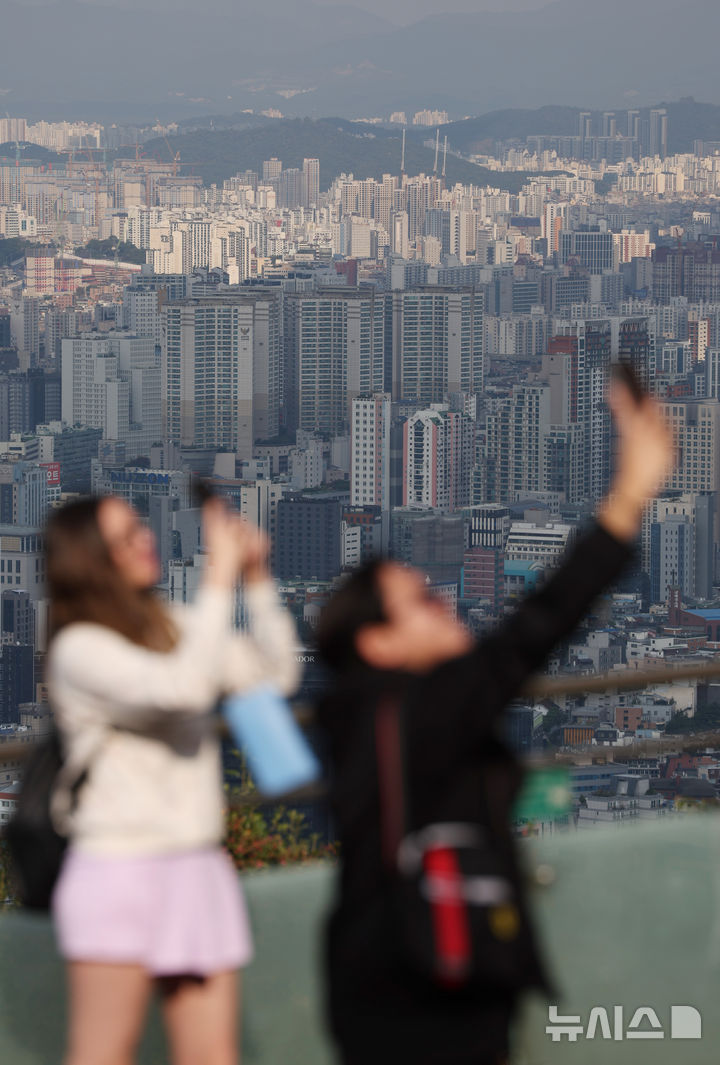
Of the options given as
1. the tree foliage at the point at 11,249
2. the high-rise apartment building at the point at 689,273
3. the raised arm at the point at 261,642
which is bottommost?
the raised arm at the point at 261,642

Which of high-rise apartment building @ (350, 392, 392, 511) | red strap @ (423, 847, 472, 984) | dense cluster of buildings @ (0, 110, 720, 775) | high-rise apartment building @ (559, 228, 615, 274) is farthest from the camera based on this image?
high-rise apartment building @ (559, 228, 615, 274)

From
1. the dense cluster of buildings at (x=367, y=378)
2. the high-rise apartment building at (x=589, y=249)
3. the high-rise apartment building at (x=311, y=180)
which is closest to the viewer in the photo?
the dense cluster of buildings at (x=367, y=378)

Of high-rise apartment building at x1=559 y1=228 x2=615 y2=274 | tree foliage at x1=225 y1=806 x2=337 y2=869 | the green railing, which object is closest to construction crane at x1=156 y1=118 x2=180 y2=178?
high-rise apartment building at x1=559 y1=228 x2=615 y2=274

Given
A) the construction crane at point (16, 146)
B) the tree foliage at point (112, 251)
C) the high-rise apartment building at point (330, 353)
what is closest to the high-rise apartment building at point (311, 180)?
the construction crane at point (16, 146)

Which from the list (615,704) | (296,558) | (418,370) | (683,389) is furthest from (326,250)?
(615,704)

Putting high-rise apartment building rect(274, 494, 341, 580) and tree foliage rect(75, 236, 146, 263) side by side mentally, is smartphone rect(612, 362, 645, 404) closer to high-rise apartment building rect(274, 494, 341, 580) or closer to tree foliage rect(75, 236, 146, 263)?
high-rise apartment building rect(274, 494, 341, 580)

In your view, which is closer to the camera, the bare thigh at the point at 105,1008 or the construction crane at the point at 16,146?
the bare thigh at the point at 105,1008

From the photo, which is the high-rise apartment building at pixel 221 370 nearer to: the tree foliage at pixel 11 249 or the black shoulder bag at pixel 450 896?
the tree foliage at pixel 11 249

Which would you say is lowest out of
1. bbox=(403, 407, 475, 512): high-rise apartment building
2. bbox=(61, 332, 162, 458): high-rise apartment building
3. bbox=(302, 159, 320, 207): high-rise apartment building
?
bbox=(403, 407, 475, 512): high-rise apartment building
